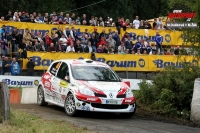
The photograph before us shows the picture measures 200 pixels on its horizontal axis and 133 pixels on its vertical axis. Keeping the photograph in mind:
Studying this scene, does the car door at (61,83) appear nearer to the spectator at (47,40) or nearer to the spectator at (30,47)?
the spectator at (30,47)

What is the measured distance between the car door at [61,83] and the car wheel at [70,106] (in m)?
0.34

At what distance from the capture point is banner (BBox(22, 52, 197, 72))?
25.7 metres

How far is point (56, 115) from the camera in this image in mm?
14641

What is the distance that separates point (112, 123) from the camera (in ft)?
44.2

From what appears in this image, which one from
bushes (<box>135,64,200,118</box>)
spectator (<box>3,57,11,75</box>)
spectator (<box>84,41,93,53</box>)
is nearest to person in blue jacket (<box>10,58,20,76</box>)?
spectator (<box>3,57,11,75</box>)

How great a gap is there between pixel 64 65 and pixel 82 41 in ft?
37.5

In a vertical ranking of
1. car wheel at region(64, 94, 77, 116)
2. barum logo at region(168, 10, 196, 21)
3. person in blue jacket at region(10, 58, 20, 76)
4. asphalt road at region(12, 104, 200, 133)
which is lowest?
asphalt road at region(12, 104, 200, 133)

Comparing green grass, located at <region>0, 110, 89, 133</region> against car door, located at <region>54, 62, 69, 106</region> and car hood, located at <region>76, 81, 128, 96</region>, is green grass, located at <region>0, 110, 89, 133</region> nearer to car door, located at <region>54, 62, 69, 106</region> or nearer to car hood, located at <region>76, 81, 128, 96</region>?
A: car hood, located at <region>76, 81, 128, 96</region>

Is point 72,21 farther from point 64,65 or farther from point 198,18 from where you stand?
Result: point 198,18

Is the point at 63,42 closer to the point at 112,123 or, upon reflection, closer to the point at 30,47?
the point at 30,47

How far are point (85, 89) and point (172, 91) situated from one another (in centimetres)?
332

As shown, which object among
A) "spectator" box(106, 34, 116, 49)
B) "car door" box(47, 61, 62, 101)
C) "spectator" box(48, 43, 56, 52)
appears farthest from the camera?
"spectator" box(106, 34, 116, 49)

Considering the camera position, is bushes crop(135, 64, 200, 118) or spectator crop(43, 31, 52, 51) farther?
spectator crop(43, 31, 52, 51)

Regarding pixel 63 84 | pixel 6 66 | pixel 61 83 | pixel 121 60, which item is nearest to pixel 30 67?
pixel 6 66
